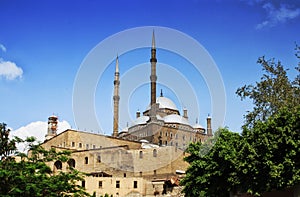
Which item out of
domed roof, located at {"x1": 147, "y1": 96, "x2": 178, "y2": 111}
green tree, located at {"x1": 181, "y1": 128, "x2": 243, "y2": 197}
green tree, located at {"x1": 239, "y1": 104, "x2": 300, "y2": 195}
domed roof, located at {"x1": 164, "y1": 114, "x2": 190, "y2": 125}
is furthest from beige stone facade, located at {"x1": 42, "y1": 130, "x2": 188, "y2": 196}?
green tree, located at {"x1": 239, "y1": 104, "x2": 300, "y2": 195}

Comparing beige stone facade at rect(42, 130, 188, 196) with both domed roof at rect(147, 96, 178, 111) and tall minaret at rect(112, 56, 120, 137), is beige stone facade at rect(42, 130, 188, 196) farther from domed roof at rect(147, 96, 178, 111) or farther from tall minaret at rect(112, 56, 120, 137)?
domed roof at rect(147, 96, 178, 111)

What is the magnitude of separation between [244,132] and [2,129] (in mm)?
14000

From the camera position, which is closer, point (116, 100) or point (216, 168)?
point (216, 168)

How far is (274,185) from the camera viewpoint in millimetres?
22562

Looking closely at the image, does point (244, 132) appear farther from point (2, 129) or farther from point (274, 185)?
point (2, 129)

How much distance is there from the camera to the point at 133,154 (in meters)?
58.6

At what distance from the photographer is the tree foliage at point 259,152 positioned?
876 inches

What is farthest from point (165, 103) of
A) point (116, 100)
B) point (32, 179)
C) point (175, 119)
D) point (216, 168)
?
point (32, 179)

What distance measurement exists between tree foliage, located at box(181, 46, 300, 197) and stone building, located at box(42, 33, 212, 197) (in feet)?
58.8

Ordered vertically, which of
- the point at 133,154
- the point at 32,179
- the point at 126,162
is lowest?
the point at 32,179

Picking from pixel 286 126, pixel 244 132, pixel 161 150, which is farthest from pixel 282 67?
pixel 161 150

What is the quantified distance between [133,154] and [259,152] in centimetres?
3642

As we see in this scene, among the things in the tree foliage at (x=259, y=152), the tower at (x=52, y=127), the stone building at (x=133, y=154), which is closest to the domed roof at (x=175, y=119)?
the stone building at (x=133, y=154)

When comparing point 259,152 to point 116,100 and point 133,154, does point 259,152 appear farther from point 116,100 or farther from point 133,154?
point 116,100
